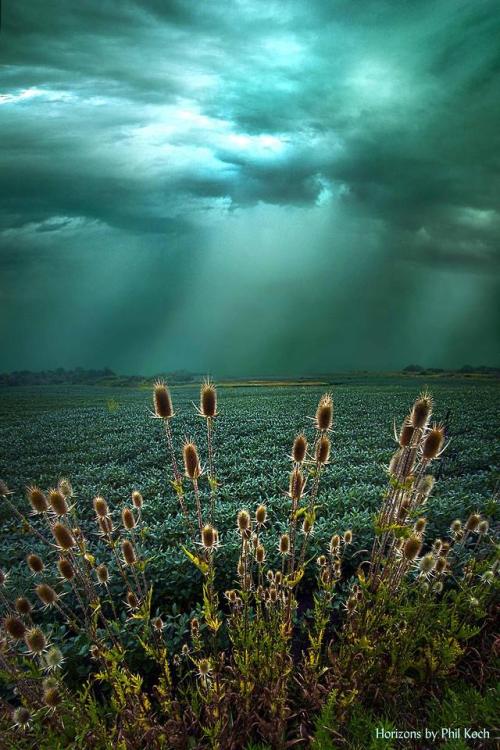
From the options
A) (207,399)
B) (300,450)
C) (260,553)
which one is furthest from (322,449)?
(260,553)

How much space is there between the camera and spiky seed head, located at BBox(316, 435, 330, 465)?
2.90 meters

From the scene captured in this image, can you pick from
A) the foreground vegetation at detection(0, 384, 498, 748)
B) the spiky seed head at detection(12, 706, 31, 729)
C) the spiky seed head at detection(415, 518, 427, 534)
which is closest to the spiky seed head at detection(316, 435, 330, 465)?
the foreground vegetation at detection(0, 384, 498, 748)

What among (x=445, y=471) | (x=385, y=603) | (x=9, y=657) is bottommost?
(x=445, y=471)

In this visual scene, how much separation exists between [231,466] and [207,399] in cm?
839

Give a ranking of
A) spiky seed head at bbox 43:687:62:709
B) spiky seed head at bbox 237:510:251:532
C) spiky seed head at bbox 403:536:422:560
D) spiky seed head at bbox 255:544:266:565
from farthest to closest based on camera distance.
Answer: spiky seed head at bbox 255:544:266:565 < spiky seed head at bbox 403:536:422:560 < spiky seed head at bbox 237:510:251:532 < spiky seed head at bbox 43:687:62:709

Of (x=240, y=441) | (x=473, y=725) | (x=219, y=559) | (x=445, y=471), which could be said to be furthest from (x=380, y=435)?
(x=473, y=725)

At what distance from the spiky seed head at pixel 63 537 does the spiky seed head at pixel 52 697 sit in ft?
2.41

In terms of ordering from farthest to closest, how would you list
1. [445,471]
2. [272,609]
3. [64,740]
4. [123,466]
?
[123,466]
[445,471]
[272,609]
[64,740]

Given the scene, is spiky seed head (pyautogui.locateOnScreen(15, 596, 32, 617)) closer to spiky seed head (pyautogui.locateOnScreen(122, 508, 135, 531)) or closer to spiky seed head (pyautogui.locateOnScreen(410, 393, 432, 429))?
spiky seed head (pyautogui.locateOnScreen(122, 508, 135, 531))

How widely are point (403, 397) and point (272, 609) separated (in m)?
23.1

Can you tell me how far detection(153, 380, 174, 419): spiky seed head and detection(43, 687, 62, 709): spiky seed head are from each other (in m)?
1.65

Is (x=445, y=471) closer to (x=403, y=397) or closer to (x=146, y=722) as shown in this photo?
(x=146, y=722)

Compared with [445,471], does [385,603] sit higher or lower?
higher

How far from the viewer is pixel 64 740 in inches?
107
